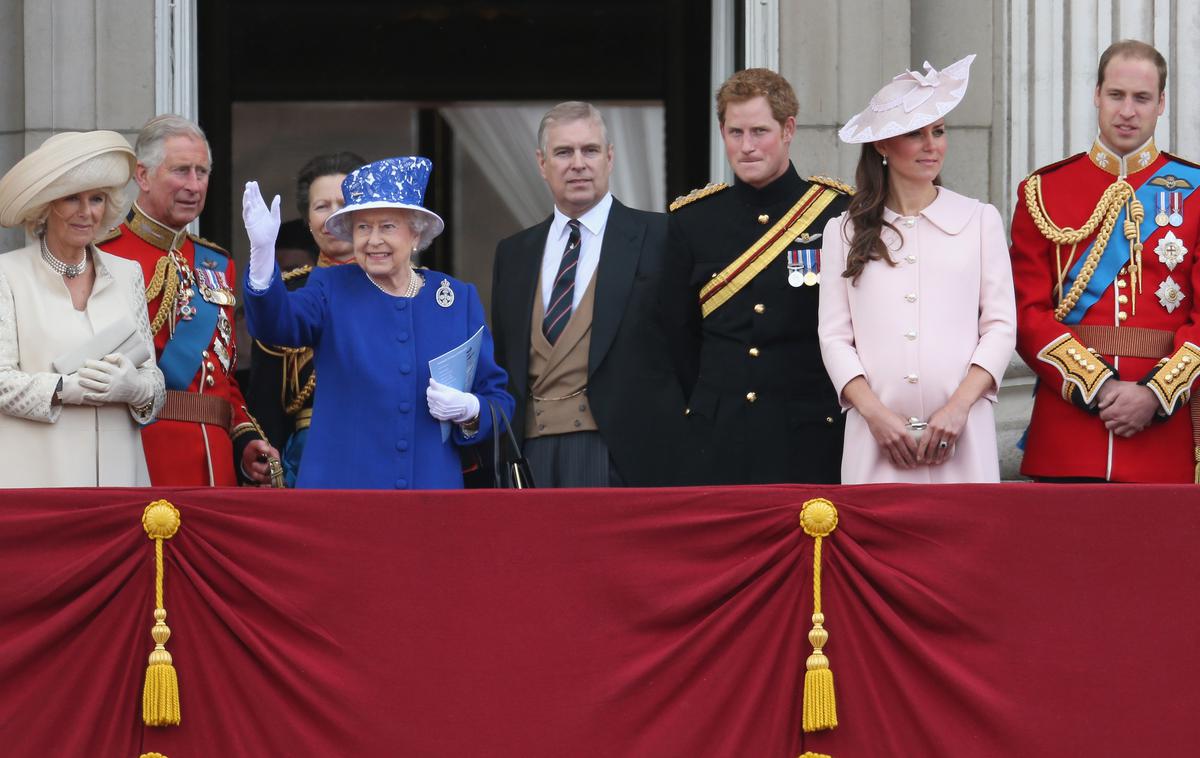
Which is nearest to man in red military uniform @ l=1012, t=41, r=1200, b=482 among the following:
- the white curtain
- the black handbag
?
the black handbag

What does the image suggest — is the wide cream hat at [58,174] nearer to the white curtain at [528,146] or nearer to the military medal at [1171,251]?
the military medal at [1171,251]

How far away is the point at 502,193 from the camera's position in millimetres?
11258

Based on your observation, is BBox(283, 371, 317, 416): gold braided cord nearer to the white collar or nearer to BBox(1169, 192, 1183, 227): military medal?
the white collar

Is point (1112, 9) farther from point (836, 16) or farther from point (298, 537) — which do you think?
point (298, 537)

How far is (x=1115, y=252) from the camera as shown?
5445mm

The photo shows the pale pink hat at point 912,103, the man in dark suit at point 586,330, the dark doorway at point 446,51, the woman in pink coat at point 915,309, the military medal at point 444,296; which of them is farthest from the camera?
the dark doorway at point 446,51

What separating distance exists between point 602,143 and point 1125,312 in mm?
1507

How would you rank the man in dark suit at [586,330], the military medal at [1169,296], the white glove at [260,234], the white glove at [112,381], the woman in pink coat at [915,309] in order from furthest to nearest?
the man in dark suit at [586,330], the military medal at [1169,296], the woman in pink coat at [915,309], the white glove at [112,381], the white glove at [260,234]

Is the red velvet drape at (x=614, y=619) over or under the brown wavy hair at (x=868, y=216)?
under

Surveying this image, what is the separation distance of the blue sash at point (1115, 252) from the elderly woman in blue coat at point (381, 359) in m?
1.55

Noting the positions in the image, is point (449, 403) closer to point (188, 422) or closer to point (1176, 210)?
point (188, 422)

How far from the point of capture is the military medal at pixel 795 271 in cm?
542

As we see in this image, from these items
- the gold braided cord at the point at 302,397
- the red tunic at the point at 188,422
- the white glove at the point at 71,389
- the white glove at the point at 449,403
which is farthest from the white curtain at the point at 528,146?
the white glove at the point at 71,389

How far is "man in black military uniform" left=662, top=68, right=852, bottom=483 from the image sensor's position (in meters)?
5.37
